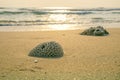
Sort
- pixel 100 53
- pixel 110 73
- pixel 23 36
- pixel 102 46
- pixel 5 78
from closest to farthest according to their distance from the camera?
pixel 5 78 < pixel 110 73 < pixel 100 53 < pixel 102 46 < pixel 23 36

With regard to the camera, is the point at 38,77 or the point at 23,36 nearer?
the point at 38,77

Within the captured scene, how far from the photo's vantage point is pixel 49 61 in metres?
8.31

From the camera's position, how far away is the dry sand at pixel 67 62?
6.87 m

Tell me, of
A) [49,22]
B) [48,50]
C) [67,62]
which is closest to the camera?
[67,62]

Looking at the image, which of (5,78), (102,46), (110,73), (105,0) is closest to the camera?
(5,78)

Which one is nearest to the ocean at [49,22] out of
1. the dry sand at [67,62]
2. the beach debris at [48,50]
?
the dry sand at [67,62]

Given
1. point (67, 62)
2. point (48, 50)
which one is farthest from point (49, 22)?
point (67, 62)

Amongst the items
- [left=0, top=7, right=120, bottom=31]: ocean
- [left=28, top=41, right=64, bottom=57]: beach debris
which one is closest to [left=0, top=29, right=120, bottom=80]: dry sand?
[left=28, top=41, right=64, bottom=57]: beach debris

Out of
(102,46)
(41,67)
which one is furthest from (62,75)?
(102,46)

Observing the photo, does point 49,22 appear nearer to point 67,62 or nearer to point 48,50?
point 48,50

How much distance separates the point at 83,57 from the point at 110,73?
1788 millimetres

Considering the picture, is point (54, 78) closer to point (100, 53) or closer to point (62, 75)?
point (62, 75)

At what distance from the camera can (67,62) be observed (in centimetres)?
820

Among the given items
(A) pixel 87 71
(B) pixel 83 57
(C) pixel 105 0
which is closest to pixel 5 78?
(A) pixel 87 71
